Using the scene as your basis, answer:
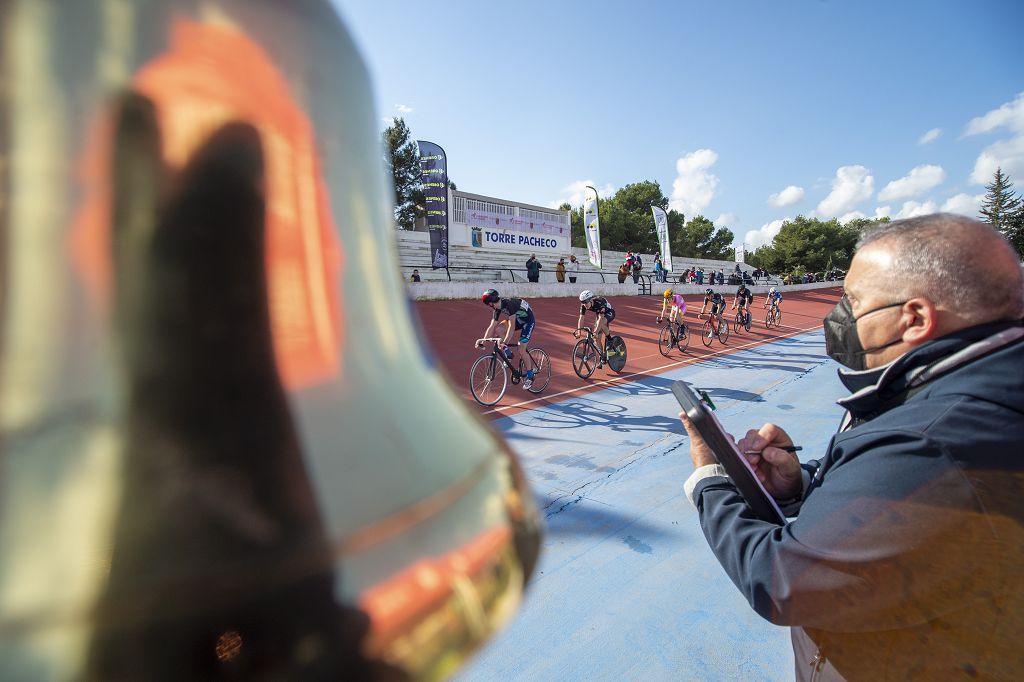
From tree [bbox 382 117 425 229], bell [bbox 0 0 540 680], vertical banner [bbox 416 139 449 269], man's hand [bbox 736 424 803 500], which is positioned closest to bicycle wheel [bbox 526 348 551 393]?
man's hand [bbox 736 424 803 500]

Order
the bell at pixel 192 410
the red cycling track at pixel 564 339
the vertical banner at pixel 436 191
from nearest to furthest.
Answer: the bell at pixel 192 410 → the red cycling track at pixel 564 339 → the vertical banner at pixel 436 191

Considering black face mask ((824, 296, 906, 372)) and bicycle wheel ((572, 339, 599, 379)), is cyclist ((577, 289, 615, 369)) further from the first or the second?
black face mask ((824, 296, 906, 372))

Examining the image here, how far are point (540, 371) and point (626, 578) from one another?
6.00 meters

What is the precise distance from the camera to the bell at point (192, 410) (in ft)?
0.98

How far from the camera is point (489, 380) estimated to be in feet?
26.8

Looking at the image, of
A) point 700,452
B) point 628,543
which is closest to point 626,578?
point 628,543

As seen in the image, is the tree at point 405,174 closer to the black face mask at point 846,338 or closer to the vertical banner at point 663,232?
the vertical banner at point 663,232

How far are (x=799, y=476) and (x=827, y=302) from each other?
39883 mm

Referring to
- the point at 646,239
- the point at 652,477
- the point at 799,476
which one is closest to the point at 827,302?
the point at 646,239

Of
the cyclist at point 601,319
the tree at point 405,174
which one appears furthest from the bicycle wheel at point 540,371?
the tree at point 405,174

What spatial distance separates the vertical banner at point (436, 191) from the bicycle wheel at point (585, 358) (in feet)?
35.2

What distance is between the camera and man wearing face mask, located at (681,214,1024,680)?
1063 mm

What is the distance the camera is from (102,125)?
346 millimetres

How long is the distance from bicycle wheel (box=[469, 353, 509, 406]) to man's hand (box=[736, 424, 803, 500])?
629 cm
